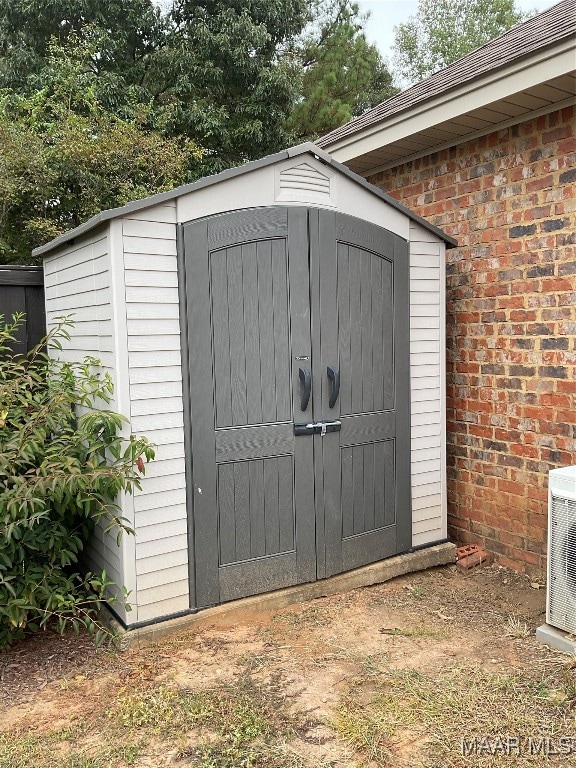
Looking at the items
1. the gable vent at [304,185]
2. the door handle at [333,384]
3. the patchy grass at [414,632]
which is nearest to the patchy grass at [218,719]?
the patchy grass at [414,632]

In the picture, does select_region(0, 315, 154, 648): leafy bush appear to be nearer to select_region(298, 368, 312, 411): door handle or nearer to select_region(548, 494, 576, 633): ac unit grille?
select_region(298, 368, 312, 411): door handle

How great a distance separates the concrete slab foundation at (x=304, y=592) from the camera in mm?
3225

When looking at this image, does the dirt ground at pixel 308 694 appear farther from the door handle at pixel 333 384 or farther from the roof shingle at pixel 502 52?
the roof shingle at pixel 502 52

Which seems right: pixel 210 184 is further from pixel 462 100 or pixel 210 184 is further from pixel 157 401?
pixel 462 100

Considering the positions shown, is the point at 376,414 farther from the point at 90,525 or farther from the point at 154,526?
the point at 90,525

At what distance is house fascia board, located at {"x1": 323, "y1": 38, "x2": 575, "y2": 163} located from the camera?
3408 millimetres

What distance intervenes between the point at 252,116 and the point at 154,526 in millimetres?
11265

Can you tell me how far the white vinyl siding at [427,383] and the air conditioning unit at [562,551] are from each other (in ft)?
3.80

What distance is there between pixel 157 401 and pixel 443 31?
2637 cm

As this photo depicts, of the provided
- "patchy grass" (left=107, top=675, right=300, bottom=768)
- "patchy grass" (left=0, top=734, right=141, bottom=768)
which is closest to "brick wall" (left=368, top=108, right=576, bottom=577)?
"patchy grass" (left=107, top=675, right=300, bottom=768)

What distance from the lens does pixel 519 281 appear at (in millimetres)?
4070

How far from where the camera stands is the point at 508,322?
417cm

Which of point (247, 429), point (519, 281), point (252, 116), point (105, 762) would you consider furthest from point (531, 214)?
point (252, 116)

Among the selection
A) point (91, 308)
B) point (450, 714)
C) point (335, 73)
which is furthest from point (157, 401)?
point (335, 73)
